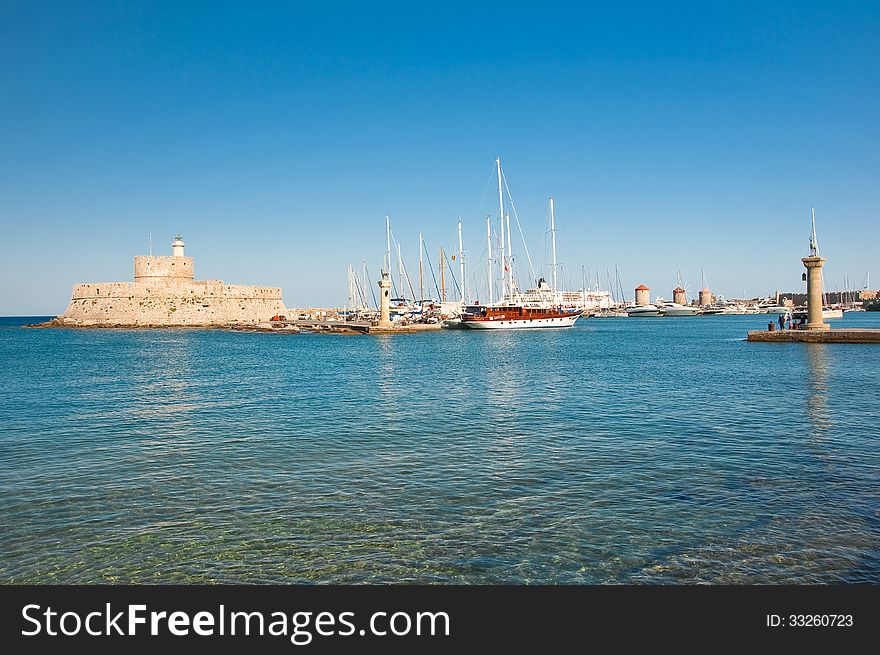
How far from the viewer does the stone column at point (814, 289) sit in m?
40.8

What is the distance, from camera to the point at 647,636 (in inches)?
170

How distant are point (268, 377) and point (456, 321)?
53098 millimetres

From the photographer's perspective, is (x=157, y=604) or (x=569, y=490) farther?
(x=569, y=490)

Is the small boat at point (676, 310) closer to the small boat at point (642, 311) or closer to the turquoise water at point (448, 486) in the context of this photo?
the small boat at point (642, 311)

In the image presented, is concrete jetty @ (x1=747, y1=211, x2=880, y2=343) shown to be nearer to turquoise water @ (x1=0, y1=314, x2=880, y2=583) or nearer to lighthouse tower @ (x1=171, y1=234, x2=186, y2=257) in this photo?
turquoise water @ (x1=0, y1=314, x2=880, y2=583)

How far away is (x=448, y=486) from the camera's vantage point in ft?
31.2

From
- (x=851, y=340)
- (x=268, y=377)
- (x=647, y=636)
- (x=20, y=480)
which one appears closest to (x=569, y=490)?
(x=647, y=636)

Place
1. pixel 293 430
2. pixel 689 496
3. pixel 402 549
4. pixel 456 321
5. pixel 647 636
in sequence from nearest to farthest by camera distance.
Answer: pixel 647 636 → pixel 402 549 → pixel 689 496 → pixel 293 430 → pixel 456 321

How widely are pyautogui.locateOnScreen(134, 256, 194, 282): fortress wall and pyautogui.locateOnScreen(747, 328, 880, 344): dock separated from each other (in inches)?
3208

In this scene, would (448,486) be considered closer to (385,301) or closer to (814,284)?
(814,284)

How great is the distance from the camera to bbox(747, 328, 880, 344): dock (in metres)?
39.7

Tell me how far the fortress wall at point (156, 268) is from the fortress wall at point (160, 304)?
6.12 ft

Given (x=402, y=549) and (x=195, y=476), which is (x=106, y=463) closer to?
(x=195, y=476)

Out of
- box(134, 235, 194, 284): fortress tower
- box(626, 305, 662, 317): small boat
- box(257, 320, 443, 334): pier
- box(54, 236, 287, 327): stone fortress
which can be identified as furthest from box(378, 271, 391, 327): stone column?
box(626, 305, 662, 317): small boat
